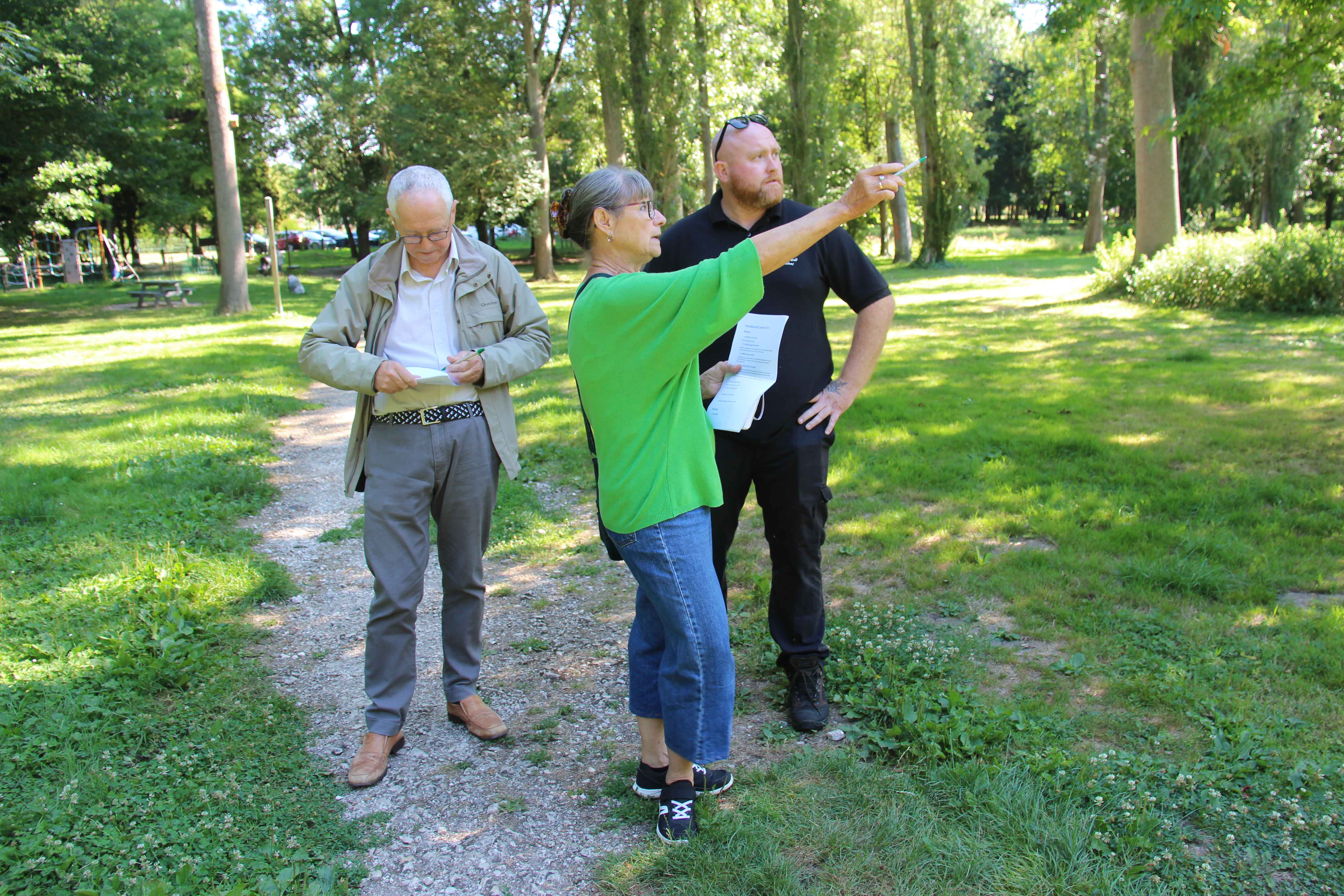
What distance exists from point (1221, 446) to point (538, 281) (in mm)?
24641

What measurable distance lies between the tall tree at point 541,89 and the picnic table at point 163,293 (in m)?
10.2

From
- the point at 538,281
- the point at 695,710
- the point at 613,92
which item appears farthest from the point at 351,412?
the point at 538,281

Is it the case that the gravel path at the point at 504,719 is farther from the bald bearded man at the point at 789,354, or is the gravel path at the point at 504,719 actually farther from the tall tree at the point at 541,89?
the tall tree at the point at 541,89

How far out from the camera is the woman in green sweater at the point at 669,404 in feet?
7.74

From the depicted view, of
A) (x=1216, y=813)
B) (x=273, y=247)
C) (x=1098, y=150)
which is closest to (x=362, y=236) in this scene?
(x=273, y=247)

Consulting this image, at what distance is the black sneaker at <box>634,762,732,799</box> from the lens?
10.1ft

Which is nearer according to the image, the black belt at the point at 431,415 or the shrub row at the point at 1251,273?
the black belt at the point at 431,415

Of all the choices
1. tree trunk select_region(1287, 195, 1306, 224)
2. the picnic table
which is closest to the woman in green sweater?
the picnic table

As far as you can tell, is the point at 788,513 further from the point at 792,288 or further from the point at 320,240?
the point at 320,240

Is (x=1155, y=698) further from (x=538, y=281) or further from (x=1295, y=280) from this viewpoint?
(x=538, y=281)

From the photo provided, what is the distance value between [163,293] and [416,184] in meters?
24.3

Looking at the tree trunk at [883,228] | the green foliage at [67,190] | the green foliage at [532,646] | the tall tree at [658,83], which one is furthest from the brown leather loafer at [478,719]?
the tree trunk at [883,228]

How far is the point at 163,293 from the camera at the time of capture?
23.8m

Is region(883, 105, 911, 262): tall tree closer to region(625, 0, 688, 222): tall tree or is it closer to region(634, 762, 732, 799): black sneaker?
region(625, 0, 688, 222): tall tree
